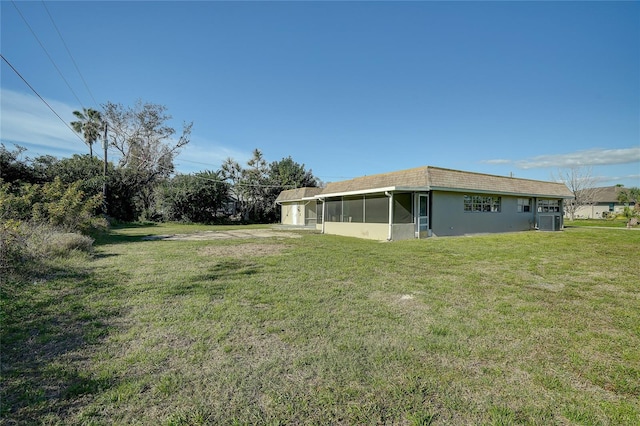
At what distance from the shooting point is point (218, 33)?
11.4m

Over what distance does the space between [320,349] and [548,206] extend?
24126mm

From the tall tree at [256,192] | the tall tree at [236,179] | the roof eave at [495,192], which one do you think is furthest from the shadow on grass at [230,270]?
Answer: the tall tree at [236,179]

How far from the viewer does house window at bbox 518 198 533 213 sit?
735 inches

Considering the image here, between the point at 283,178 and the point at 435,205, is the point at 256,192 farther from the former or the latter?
the point at 435,205

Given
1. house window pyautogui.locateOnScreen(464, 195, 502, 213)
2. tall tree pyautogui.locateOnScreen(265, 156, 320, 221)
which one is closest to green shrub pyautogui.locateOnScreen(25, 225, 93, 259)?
house window pyautogui.locateOnScreen(464, 195, 502, 213)

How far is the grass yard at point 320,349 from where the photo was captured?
2.04m

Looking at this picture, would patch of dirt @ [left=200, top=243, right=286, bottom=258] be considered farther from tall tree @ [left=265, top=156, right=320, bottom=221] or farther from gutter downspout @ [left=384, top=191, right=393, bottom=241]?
tall tree @ [left=265, top=156, right=320, bottom=221]

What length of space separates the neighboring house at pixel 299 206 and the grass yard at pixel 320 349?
18.2 metres

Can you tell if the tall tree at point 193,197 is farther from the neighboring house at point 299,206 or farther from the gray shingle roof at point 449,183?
the gray shingle roof at point 449,183

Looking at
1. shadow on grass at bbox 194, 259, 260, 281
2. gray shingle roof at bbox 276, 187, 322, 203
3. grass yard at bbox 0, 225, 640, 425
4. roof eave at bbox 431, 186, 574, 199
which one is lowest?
grass yard at bbox 0, 225, 640, 425

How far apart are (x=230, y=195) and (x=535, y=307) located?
31.2 meters

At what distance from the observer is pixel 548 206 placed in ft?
67.6

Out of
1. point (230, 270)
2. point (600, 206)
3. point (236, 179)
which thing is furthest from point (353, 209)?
point (600, 206)

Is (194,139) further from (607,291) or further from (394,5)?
(607,291)
